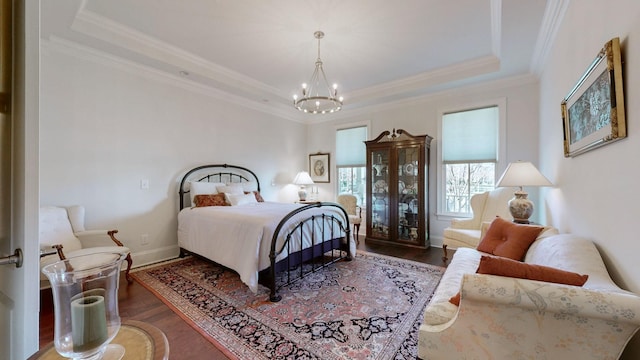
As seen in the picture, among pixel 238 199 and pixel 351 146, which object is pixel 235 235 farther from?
pixel 351 146

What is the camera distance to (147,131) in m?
3.61

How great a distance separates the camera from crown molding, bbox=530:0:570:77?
223 centimetres

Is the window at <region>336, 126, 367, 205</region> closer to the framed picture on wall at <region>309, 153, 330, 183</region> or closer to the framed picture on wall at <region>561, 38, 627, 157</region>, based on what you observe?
the framed picture on wall at <region>309, 153, 330, 183</region>

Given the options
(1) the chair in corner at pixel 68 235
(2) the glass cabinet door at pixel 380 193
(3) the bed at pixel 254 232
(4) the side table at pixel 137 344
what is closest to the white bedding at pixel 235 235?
(3) the bed at pixel 254 232

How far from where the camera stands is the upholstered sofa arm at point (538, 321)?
3.15 feet

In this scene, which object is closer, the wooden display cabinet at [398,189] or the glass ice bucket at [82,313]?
the glass ice bucket at [82,313]

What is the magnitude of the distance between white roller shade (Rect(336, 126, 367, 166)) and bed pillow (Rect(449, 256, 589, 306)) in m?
4.13

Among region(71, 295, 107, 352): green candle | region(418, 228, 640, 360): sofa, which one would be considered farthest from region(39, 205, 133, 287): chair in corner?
region(418, 228, 640, 360): sofa

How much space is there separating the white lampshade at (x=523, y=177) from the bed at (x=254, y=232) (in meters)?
1.97

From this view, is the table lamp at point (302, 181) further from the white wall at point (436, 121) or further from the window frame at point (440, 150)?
the window frame at point (440, 150)

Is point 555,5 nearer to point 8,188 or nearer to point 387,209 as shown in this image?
point 387,209

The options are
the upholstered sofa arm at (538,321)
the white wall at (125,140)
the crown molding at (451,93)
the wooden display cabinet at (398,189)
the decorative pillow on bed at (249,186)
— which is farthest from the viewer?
the decorative pillow on bed at (249,186)

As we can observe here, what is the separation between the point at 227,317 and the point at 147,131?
2.84 metres

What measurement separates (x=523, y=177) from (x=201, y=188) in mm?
4090
